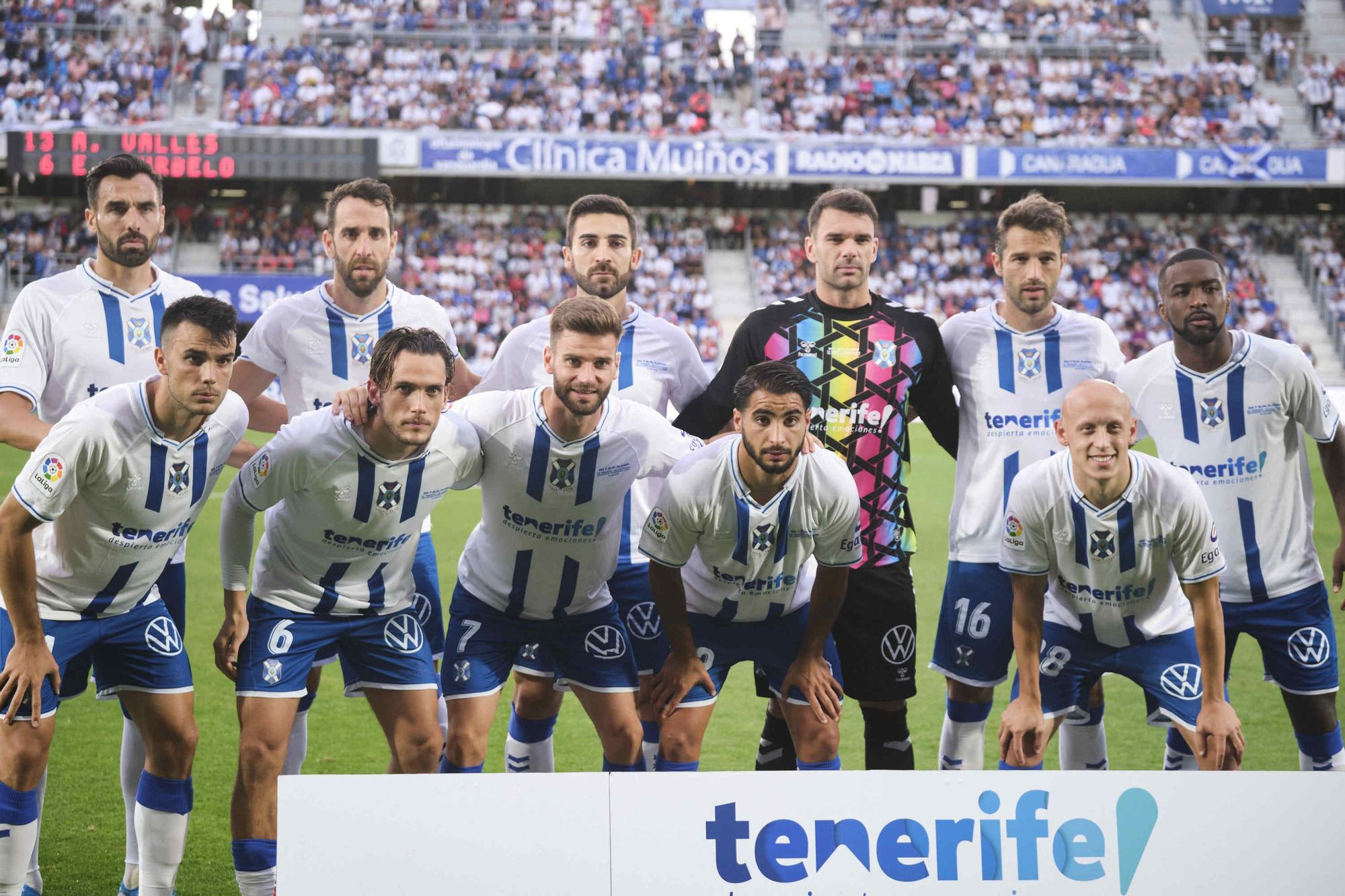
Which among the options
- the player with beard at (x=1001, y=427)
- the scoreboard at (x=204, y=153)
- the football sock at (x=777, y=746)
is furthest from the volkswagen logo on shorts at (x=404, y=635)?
the scoreboard at (x=204, y=153)

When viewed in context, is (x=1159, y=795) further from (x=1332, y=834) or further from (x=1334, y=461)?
(x=1334, y=461)

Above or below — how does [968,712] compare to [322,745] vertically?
above

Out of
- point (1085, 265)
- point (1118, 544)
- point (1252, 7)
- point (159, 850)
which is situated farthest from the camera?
point (1252, 7)

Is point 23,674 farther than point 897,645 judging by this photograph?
No

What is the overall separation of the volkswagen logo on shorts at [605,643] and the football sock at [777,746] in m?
0.87

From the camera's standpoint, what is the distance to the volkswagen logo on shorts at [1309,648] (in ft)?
14.3

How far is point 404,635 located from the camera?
4074 mm

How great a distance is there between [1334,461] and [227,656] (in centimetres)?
400

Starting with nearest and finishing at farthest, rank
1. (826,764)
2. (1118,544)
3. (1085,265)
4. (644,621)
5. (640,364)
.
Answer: (1118,544)
(826,764)
(644,621)
(640,364)
(1085,265)

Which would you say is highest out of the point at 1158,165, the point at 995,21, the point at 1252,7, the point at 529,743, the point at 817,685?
the point at 1252,7

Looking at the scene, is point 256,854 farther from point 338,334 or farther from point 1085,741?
point 1085,741

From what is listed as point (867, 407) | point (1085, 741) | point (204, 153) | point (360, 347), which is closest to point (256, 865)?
point (360, 347)

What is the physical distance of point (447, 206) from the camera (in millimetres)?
30438

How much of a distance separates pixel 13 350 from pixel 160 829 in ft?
5.67
